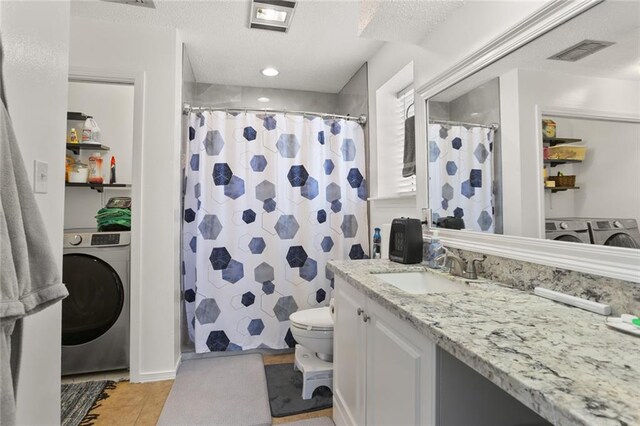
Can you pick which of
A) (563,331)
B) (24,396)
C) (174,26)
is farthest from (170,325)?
(563,331)

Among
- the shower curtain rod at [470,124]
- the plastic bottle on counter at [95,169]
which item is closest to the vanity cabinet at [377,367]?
the shower curtain rod at [470,124]

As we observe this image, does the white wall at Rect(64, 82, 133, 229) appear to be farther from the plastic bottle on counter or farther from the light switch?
the light switch

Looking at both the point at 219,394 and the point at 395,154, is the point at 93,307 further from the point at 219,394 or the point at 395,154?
the point at 395,154

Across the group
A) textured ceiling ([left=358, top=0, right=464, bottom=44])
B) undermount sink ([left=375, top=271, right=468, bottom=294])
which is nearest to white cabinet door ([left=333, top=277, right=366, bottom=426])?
undermount sink ([left=375, top=271, right=468, bottom=294])

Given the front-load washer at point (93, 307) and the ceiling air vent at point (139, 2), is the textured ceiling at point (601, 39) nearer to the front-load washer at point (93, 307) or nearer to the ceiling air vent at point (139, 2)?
the ceiling air vent at point (139, 2)

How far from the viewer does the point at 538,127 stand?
115 cm

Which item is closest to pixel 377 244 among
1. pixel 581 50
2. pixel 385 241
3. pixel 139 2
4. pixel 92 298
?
pixel 385 241

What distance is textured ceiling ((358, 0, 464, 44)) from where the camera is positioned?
5.03 feet

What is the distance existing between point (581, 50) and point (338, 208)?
76.0 inches

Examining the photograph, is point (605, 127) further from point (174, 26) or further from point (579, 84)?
point (174, 26)

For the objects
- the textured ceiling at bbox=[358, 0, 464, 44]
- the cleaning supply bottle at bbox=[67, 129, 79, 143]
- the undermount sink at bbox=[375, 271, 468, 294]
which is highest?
the textured ceiling at bbox=[358, 0, 464, 44]

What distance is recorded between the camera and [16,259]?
2.53ft

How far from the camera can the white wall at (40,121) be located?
93cm

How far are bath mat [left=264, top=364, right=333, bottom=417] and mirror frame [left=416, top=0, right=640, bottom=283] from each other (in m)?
1.22
